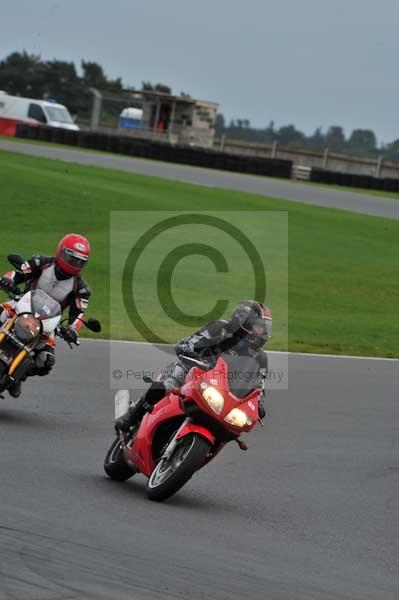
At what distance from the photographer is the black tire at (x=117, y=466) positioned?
8.63 m

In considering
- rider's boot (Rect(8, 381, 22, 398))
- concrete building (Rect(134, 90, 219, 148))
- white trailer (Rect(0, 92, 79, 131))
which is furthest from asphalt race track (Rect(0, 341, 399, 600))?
concrete building (Rect(134, 90, 219, 148))

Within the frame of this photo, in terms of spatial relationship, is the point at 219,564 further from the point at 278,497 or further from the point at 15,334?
the point at 15,334

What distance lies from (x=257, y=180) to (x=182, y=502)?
36.3 m

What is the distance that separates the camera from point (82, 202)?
31.7m

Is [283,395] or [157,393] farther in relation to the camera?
[283,395]

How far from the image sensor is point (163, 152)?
163 ft

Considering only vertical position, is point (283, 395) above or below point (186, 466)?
below

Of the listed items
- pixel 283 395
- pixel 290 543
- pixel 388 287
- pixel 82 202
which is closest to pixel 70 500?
pixel 290 543

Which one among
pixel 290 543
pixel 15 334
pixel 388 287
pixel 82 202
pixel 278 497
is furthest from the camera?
pixel 82 202

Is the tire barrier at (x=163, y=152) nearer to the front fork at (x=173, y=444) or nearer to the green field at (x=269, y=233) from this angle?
the green field at (x=269, y=233)

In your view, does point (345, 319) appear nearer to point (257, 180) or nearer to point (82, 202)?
point (82, 202)

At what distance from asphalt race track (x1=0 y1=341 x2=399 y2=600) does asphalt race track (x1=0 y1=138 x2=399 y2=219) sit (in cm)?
2586

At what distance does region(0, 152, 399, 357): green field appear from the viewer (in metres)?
20.0

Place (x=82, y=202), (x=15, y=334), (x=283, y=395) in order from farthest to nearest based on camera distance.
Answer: (x=82, y=202)
(x=283, y=395)
(x=15, y=334)
